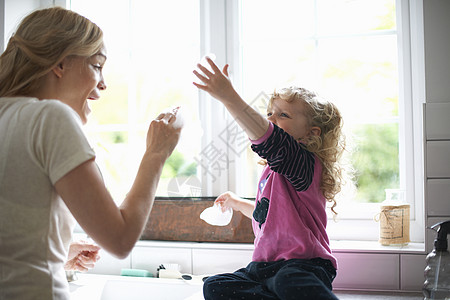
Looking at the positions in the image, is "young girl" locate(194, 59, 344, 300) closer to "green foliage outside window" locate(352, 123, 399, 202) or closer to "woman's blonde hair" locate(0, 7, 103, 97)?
"woman's blonde hair" locate(0, 7, 103, 97)

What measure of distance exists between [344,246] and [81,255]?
1.11 metres

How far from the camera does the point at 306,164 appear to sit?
1.38m

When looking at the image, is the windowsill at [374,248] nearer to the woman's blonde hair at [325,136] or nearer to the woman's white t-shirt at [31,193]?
the woman's blonde hair at [325,136]

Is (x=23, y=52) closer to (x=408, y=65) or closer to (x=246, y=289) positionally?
(x=246, y=289)

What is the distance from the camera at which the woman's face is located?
3.37ft

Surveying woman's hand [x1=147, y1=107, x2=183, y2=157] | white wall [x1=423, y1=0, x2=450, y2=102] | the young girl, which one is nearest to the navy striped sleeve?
the young girl

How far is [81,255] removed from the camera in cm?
130

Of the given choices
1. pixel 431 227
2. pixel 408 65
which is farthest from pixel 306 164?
pixel 408 65

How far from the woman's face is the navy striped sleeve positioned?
47 cm

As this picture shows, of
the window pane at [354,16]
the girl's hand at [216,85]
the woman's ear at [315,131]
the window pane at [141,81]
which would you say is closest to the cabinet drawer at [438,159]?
the woman's ear at [315,131]

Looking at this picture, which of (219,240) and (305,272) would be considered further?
(219,240)

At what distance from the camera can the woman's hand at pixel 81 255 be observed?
4.19 feet

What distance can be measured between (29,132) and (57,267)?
10.7 inches

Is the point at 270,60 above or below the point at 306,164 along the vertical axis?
above
